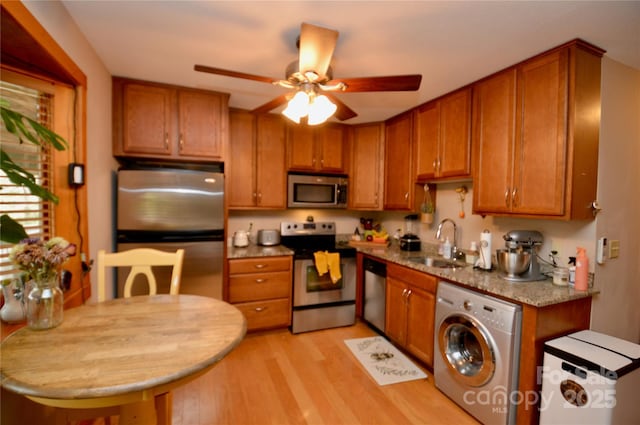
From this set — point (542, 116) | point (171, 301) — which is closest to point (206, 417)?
point (171, 301)

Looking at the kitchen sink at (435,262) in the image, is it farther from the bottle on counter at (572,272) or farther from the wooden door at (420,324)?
the bottle on counter at (572,272)

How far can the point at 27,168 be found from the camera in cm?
138

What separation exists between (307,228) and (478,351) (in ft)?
6.86

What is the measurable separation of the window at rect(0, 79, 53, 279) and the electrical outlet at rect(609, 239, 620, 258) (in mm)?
3214

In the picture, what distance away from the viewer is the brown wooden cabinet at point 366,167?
335cm

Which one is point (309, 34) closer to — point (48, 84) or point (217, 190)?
point (48, 84)

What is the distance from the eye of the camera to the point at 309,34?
130 cm

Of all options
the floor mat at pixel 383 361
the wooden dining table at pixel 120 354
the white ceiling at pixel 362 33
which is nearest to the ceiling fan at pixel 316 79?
the white ceiling at pixel 362 33

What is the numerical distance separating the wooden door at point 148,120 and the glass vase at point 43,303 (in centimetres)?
157

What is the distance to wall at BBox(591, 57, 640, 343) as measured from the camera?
180 cm

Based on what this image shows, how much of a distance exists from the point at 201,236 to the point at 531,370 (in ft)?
8.18

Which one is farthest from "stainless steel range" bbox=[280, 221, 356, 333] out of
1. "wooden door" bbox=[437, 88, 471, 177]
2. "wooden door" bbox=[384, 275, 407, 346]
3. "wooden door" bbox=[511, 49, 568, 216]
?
"wooden door" bbox=[511, 49, 568, 216]

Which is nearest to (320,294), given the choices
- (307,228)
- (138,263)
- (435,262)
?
(307,228)

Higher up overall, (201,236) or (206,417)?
(201,236)
